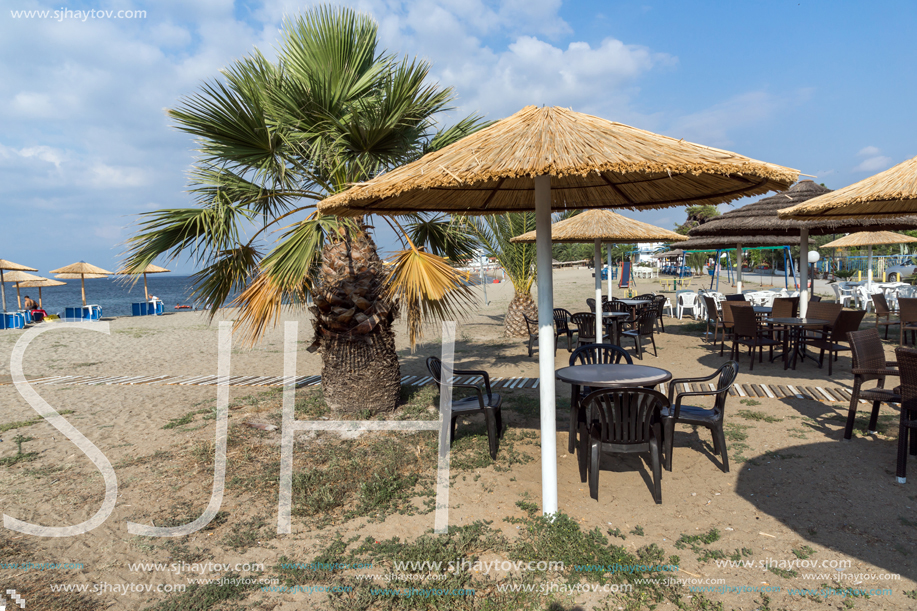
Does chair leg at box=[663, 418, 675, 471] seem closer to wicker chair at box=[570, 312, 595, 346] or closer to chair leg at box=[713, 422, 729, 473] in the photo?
chair leg at box=[713, 422, 729, 473]

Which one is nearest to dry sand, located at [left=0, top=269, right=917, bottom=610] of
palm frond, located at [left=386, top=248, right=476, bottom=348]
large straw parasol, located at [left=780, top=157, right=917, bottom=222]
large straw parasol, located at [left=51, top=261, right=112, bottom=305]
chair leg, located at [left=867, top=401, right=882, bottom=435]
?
chair leg, located at [left=867, top=401, right=882, bottom=435]

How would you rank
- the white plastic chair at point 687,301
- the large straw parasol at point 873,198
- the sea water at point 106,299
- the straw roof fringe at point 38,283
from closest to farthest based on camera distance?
the large straw parasol at point 873,198
the white plastic chair at point 687,301
the straw roof fringe at point 38,283
the sea water at point 106,299

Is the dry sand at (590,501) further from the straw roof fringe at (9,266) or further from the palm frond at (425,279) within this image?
the straw roof fringe at (9,266)

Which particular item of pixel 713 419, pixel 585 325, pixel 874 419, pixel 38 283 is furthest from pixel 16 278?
pixel 874 419

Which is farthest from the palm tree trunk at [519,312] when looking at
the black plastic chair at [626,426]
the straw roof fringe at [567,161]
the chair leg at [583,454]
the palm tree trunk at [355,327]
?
the black plastic chair at [626,426]

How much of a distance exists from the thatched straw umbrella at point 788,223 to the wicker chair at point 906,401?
490cm

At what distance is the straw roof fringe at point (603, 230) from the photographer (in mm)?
8328

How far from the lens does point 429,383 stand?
7492mm

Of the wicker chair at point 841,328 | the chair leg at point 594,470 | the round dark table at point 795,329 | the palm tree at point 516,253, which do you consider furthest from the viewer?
the palm tree at point 516,253

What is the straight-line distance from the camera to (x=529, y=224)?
437 inches

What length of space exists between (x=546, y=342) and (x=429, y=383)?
4.45 meters

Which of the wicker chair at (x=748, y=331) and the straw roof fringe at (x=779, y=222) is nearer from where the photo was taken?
the wicker chair at (x=748, y=331)

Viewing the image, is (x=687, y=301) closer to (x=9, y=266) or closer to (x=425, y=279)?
(x=425, y=279)

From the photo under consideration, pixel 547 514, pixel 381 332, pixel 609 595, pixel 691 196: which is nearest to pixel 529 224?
pixel 381 332
